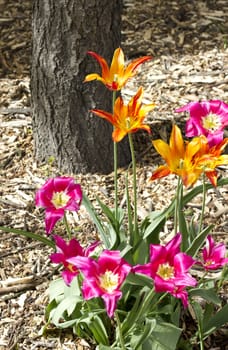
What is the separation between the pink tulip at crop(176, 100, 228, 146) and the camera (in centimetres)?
242

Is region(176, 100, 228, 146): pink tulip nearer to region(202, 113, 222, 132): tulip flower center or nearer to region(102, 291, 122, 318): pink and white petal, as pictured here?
region(202, 113, 222, 132): tulip flower center

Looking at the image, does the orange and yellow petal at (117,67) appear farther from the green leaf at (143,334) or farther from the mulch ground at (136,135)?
the mulch ground at (136,135)

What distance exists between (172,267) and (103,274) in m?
0.21

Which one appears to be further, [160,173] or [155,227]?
[155,227]

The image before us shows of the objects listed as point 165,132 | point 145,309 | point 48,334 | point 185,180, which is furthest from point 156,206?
point 185,180

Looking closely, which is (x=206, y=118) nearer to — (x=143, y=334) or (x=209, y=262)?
(x=209, y=262)

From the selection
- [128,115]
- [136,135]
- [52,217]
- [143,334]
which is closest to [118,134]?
[128,115]

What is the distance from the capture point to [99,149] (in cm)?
390

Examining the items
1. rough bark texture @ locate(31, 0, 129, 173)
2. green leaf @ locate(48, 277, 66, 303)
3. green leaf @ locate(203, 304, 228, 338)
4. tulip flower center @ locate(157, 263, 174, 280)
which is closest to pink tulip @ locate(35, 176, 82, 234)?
tulip flower center @ locate(157, 263, 174, 280)

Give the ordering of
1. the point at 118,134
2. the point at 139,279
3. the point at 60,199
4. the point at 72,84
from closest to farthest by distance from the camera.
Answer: the point at 118,134
the point at 60,199
the point at 139,279
the point at 72,84

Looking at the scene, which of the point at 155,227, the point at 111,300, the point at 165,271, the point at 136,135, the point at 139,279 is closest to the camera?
the point at 111,300

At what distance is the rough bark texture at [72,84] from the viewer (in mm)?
3568

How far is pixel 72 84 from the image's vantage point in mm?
3705

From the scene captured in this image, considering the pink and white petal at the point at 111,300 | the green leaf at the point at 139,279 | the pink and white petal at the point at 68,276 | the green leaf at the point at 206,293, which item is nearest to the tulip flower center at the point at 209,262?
the green leaf at the point at 206,293
